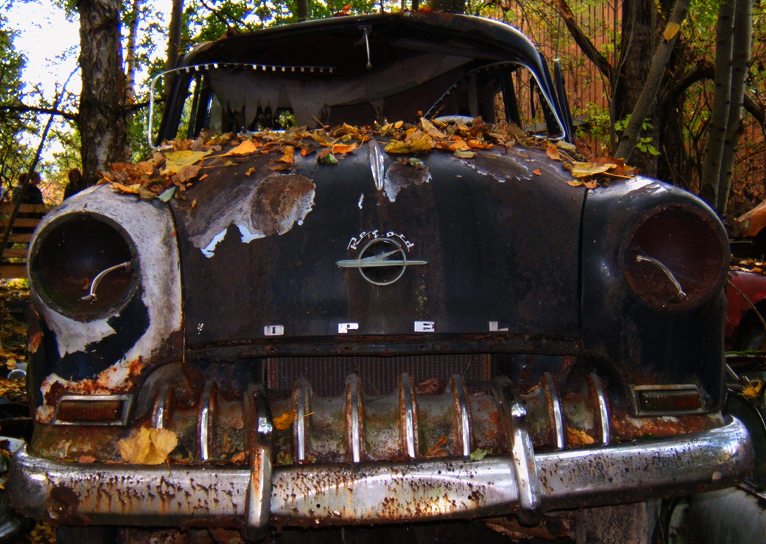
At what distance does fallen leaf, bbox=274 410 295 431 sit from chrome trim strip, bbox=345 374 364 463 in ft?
0.49

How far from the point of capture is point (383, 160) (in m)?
Result: 2.39

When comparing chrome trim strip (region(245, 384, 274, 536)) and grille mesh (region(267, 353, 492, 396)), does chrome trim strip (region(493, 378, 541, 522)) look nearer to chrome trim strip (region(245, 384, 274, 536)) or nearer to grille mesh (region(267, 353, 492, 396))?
grille mesh (region(267, 353, 492, 396))

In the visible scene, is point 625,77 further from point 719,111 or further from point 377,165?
point 377,165

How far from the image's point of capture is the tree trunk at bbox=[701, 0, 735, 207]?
6.25 metres

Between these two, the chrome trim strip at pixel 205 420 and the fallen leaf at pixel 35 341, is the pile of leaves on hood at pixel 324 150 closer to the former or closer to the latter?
the fallen leaf at pixel 35 341

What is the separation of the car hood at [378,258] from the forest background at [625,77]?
113 cm

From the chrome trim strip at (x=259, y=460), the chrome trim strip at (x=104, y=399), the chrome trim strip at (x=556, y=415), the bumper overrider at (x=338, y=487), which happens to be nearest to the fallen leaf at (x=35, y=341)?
the chrome trim strip at (x=104, y=399)

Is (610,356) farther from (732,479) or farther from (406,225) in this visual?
(406,225)

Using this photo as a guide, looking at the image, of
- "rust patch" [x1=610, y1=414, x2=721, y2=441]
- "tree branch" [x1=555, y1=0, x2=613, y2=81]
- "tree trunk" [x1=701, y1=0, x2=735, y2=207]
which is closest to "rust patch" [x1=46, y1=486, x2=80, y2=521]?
"rust patch" [x1=610, y1=414, x2=721, y2=441]

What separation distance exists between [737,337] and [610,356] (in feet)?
14.6

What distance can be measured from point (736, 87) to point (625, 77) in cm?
200

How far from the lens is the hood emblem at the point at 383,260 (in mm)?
2152

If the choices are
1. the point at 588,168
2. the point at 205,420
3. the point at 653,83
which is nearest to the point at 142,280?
the point at 205,420

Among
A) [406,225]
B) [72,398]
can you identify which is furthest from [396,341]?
[72,398]
